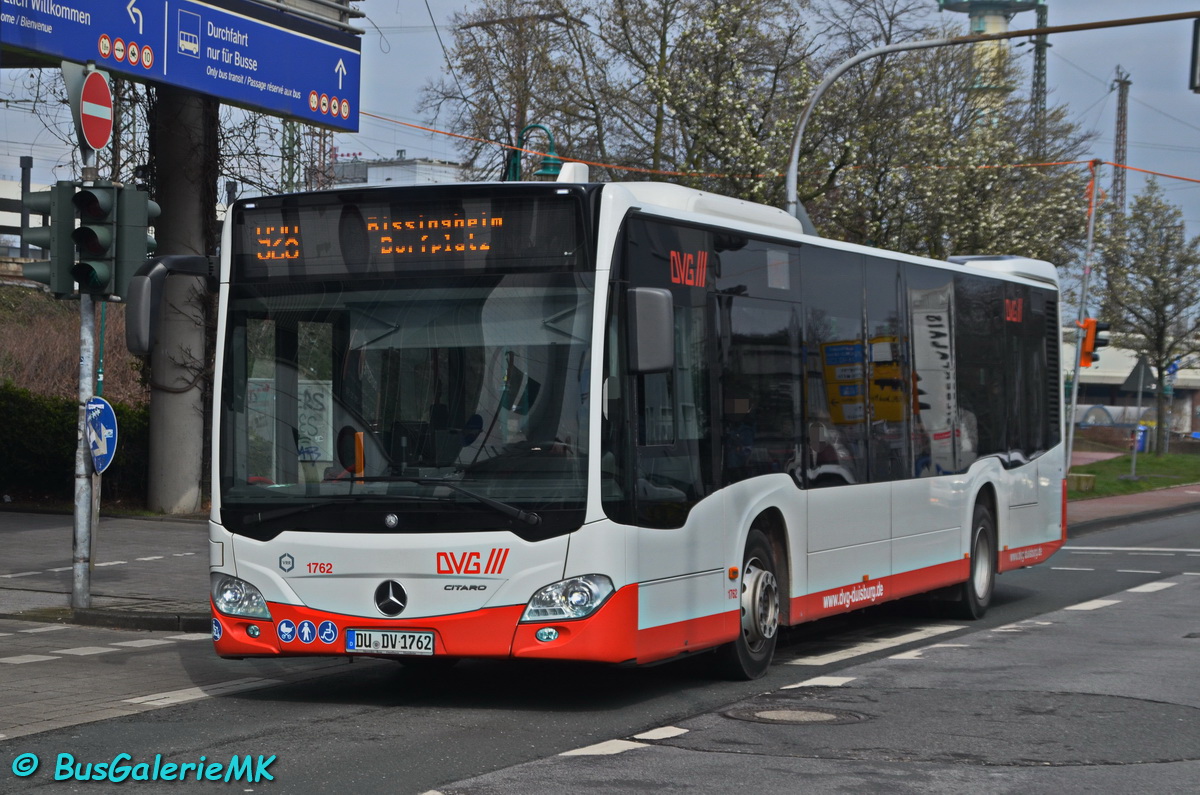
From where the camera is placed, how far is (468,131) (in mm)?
38281

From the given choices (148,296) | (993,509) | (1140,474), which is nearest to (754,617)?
(148,296)

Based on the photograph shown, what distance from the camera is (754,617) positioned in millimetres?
9820

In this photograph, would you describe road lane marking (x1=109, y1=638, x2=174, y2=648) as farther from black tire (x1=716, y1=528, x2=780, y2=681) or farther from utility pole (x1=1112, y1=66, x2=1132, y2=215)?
utility pole (x1=1112, y1=66, x2=1132, y2=215)

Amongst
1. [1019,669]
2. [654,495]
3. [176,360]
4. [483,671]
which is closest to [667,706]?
[654,495]

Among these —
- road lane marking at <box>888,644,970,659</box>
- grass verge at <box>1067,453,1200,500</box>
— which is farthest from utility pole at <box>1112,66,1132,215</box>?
road lane marking at <box>888,644,970,659</box>

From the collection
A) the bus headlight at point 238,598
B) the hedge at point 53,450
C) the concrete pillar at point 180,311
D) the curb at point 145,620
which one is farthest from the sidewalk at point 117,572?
the bus headlight at point 238,598

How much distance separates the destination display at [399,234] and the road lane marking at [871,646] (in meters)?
3.83

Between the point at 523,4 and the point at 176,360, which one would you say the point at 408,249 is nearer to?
the point at 176,360

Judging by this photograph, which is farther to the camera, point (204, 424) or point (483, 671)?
point (204, 424)

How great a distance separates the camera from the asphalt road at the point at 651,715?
22.7ft

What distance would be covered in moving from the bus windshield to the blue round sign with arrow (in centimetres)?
451

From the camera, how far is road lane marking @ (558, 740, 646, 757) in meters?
7.33

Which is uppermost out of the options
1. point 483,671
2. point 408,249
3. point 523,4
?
point 523,4

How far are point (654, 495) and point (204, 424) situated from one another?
15.7 metres
